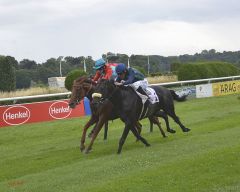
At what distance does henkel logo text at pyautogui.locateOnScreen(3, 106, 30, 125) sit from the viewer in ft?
67.2

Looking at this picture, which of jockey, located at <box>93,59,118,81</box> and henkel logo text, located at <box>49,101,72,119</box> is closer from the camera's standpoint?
jockey, located at <box>93,59,118,81</box>

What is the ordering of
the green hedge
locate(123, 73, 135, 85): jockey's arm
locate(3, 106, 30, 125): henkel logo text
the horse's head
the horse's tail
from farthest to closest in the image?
the green hedge → locate(3, 106, 30, 125): henkel logo text → the horse's tail → the horse's head → locate(123, 73, 135, 85): jockey's arm

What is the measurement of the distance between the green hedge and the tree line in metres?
3.28

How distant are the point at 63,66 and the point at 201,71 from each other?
3350cm

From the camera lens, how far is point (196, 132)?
46.9 feet

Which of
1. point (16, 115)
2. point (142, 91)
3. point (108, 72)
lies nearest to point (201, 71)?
point (16, 115)

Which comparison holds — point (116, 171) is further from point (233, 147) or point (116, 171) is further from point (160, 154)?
point (233, 147)

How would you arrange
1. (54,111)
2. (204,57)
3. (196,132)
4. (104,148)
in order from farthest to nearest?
1. (204,57)
2. (54,111)
3. (196,132)
4. (104,148)

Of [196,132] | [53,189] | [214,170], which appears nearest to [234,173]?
[214,170]

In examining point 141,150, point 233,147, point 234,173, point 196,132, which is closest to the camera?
point 234,173

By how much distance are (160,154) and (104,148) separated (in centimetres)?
262

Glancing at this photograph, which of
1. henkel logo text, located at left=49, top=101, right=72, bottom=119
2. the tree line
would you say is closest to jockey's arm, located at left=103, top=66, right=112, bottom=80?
henkel logo text, located at left=49, top=101, right=72, bottom=119

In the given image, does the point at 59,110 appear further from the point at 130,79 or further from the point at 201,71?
the point at 201,71

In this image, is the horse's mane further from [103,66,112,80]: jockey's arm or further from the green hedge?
the green hedge
